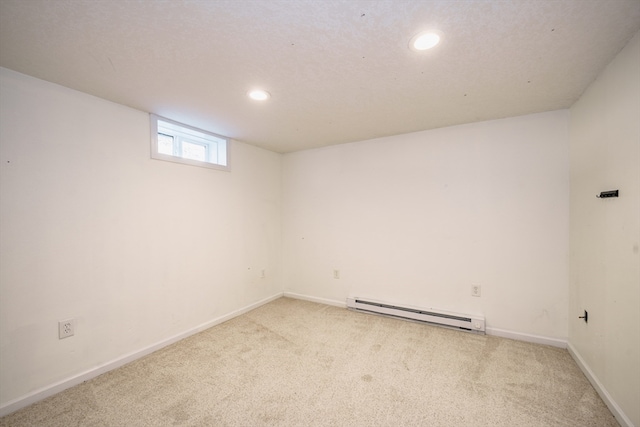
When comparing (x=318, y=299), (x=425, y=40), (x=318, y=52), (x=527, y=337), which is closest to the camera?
(x=425, y=40)

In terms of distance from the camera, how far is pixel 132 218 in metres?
2.22

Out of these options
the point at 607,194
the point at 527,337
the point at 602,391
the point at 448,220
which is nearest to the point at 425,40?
the point at 607,194

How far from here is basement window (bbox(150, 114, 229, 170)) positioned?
241 centimetres

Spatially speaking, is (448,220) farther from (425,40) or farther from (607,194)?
(425,40)

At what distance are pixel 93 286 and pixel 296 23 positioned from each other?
236cm

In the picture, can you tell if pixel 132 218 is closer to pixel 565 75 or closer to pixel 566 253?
pixel 565 75

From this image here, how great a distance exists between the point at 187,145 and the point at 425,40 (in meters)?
2.48

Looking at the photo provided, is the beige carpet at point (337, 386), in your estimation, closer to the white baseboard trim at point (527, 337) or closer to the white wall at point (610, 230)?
the white baseboard trim at point (527, 337)

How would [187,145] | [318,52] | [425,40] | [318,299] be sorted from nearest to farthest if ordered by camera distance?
[425,40] < [318,52] < [187,145] < [318,299]

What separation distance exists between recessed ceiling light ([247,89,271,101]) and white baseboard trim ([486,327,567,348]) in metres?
3.04

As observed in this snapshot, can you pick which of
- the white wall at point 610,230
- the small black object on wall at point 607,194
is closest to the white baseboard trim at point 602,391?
the white wall at point 610,230

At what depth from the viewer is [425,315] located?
9.25 ft

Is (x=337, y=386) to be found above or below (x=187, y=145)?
below

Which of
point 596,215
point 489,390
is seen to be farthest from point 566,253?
point 489,390
